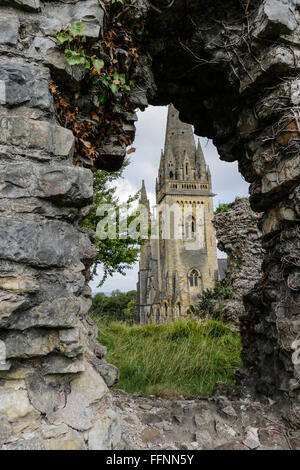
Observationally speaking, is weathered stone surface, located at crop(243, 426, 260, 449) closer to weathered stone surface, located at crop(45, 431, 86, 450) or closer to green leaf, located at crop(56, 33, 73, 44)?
weathered stone surface, located at crop(45, 431, 86, 450)

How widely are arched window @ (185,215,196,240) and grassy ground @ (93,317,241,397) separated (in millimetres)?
35627

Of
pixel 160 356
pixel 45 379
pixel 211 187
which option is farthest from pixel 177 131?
pixel 45 379

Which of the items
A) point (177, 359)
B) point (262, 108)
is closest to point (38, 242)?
point (262, 108)

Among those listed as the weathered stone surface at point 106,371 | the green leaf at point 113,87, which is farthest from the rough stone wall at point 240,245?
the green leaf at point 113,87

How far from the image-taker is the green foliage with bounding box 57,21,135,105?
6.62ft

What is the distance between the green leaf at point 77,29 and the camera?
2.01m

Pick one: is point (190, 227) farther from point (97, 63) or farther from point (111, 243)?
point (97, 63)

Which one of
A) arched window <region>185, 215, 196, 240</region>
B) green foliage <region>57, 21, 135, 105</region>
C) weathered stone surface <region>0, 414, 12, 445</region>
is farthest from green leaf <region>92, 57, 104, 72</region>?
arched window <region>185, 215, 196, 240</region>

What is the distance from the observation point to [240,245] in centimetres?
913

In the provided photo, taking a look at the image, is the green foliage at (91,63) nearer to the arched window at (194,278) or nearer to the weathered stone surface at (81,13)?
the weathered stone surface at (81,13)

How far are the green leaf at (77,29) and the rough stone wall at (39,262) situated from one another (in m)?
0.14

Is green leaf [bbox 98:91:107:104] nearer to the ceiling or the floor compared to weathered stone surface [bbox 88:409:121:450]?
nearer to the ceiling

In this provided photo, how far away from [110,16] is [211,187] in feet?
140

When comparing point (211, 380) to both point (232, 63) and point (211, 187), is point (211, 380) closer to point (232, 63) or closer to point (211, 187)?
point (232, 63)
